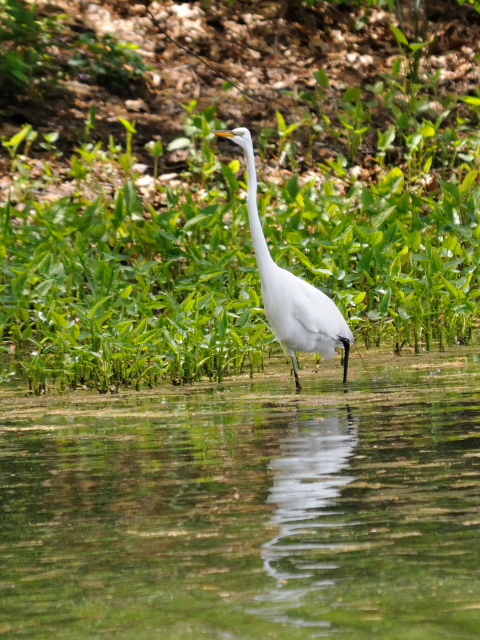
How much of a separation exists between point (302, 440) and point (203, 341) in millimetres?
2048

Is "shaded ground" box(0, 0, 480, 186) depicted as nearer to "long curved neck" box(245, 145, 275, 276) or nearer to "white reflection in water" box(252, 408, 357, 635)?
"long curved neck" box(245, 145, 275, 276)

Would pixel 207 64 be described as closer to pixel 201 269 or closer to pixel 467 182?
pixel 467 182

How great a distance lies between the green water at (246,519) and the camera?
103 inches

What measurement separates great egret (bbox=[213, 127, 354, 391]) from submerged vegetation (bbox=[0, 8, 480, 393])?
0.66 feet

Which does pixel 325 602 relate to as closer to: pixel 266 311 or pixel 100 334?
pixel 100 334

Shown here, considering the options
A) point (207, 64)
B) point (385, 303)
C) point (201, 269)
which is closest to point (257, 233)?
point (385, 303)

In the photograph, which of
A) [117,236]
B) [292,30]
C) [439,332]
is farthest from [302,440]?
[292,30]

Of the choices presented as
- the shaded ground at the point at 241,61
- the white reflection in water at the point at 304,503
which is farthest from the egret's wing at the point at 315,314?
the shaded ground at the point at 241,61

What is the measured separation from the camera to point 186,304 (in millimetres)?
7066

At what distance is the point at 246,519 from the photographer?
11.3 feet

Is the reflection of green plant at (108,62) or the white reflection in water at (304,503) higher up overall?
the reflection of green plant at (108,62)

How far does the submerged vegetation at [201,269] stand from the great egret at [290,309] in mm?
201

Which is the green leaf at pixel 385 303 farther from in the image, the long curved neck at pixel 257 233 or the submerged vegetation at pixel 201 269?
the long curved neck at pixel 257 233

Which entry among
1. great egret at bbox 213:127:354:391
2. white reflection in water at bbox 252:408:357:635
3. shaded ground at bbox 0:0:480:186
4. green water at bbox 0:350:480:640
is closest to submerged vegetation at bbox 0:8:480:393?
great egret at bbox 213:127:354:391
